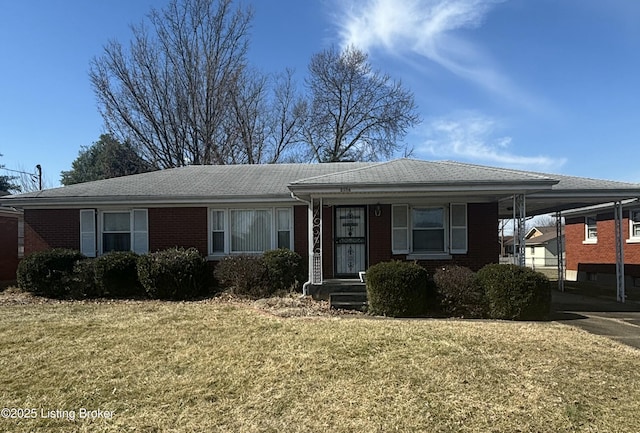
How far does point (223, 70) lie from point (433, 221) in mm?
21691

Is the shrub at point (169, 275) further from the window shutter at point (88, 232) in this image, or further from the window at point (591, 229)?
the window at point (591, 229)

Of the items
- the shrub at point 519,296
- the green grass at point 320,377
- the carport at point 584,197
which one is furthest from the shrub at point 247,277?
the carport at point 584,197

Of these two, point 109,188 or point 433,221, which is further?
point 109,188

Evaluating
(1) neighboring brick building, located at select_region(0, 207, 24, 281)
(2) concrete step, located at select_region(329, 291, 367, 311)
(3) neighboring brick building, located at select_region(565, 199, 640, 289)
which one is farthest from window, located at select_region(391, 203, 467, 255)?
(1) neighboring brick building, located at select_region(0, 207, 24, 281)

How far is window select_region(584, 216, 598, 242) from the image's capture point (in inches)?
755

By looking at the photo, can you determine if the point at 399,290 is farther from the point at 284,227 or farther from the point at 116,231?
the point at 116,231

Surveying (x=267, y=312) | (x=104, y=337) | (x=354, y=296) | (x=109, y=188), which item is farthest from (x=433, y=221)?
(x=109, y=188)

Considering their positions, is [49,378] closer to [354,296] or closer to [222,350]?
[222,350]

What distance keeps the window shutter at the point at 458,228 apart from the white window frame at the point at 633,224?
7.85 meters

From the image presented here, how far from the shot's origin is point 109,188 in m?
14.9

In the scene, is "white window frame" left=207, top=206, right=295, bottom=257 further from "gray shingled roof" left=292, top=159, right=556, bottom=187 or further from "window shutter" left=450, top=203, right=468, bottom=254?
"window shutter" left=450, top=203, right=468, bottom=254

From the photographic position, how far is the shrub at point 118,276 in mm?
12180

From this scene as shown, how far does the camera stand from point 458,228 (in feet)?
43.3

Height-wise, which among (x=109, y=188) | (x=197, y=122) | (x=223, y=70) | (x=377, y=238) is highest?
(x=223, y=70)
